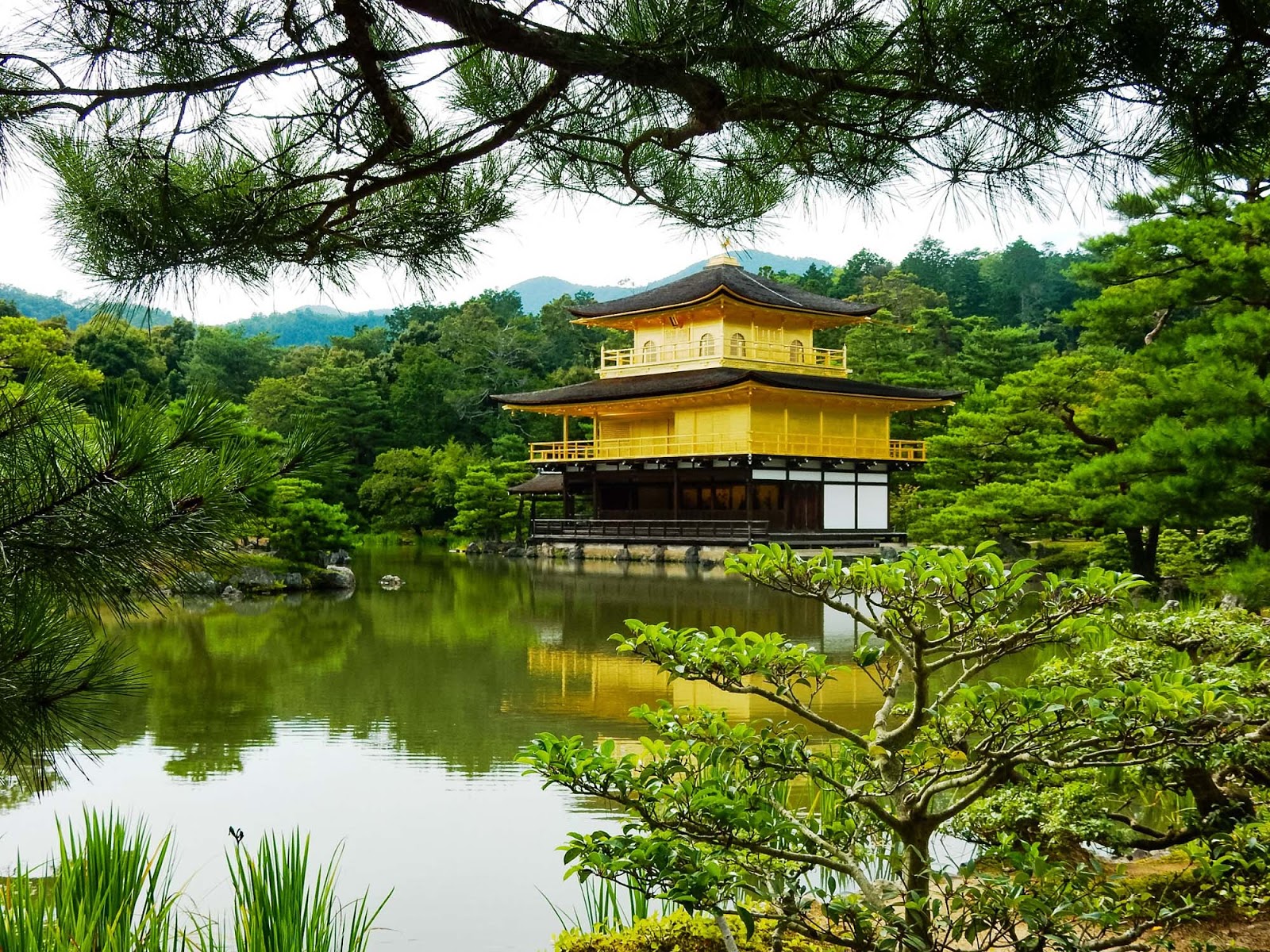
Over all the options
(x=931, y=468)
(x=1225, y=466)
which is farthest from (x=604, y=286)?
(x=1225, y=466)

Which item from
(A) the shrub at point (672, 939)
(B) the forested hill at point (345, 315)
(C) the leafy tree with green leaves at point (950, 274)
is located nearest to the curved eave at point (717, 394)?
(A) the shrub at point (672, 939)

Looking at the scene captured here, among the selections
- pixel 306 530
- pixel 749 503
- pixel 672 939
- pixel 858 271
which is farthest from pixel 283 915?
pixel 858 271

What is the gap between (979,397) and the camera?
1606 centimetres

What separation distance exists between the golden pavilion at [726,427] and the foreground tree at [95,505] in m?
16.2

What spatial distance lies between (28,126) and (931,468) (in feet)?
53.3

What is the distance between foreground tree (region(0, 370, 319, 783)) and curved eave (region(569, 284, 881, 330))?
18175 millimetres

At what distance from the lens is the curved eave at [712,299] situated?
788 inches

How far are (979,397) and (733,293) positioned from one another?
554cm

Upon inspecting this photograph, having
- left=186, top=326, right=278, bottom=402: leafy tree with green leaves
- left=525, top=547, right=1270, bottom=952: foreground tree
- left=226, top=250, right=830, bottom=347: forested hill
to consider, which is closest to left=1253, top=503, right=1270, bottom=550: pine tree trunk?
left=525, top=547, right=1270, bottom=952: foreground tree

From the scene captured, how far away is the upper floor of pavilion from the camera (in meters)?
20.9

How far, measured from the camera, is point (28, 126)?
7.35 ft

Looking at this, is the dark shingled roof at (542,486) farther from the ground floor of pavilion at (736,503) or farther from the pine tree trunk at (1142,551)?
the pine tree trunk at (1142,551)

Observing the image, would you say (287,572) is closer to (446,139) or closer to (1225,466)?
(1225,466)

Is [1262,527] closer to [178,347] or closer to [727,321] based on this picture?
[727,321]
